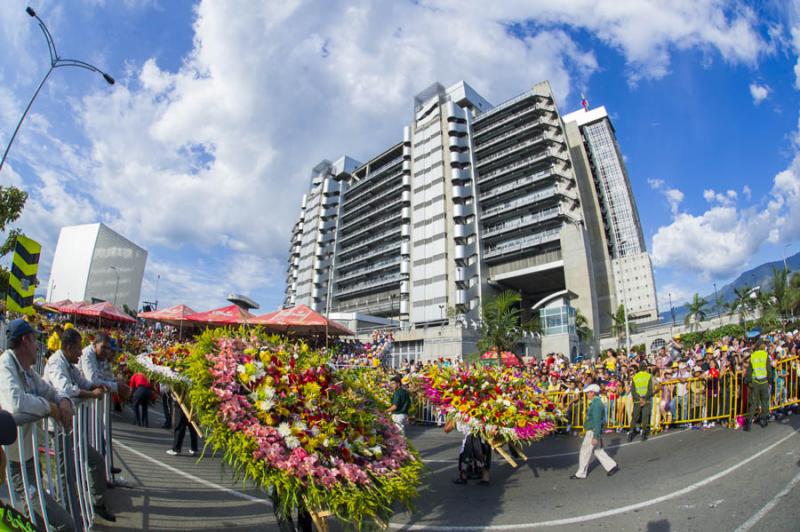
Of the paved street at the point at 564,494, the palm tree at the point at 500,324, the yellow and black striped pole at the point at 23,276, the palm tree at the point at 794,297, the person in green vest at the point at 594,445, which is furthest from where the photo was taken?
the palm tree at the point at 794,297

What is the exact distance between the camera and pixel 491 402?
695 centimetres

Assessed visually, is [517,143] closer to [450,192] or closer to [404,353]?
[450,192]

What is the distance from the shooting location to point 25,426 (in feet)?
10.2

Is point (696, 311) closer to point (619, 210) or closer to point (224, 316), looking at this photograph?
point (619, 210)

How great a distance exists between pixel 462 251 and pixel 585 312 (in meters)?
18.8

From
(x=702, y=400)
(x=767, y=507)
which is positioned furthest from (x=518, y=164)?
(x=767, y=507)

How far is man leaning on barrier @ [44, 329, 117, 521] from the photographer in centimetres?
444

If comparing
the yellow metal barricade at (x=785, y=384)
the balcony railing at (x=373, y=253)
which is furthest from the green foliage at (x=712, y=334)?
the balcony railing at (x=373, y=253)

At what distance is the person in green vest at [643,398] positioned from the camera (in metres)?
10.4

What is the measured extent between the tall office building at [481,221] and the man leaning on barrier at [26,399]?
37.6 metres

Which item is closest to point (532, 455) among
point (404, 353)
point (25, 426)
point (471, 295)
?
point (25, 426)

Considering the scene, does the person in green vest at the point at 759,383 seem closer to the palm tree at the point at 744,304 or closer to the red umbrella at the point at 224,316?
the red umbrella at the point at 224,316

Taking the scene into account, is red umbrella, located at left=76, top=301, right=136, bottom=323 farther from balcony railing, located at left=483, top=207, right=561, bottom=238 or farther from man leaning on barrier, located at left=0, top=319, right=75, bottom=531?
balcony railing, located at left=483, top=207, right=561, bottom=238

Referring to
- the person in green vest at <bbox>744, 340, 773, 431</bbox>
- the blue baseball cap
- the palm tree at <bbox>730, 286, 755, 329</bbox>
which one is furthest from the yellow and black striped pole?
the palm tree at <bbox>730, 286, 755, 329</bbox>
